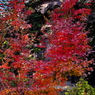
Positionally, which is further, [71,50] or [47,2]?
[47,2]

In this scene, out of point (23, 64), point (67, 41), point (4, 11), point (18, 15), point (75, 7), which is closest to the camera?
point (67, 41)

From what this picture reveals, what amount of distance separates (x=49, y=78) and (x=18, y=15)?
371cm

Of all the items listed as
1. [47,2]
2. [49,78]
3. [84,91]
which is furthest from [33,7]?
[84,91]

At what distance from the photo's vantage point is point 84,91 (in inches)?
217

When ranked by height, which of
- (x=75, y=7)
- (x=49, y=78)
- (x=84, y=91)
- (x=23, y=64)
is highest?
(x=75, y=7)

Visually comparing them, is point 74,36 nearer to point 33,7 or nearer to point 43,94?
point 43,94

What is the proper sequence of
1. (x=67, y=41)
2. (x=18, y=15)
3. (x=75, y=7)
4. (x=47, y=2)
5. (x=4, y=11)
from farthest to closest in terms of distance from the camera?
(x=47, y=2)
(x=75, y=7)
(x=4, y=11)
(x=18, y=15)
(x=67, y=41)

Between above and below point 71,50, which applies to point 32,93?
below

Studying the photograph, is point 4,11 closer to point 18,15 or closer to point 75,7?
point 18,15

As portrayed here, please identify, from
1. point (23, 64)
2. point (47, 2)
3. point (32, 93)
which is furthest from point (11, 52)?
point (47, 2)

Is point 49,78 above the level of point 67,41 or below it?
below

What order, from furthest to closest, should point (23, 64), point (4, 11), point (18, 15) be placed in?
point (4, 11) < point (18, 15) < point (23, 64)

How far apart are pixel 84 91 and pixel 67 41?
2068mm

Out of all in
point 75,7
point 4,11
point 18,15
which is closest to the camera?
point 18,15
